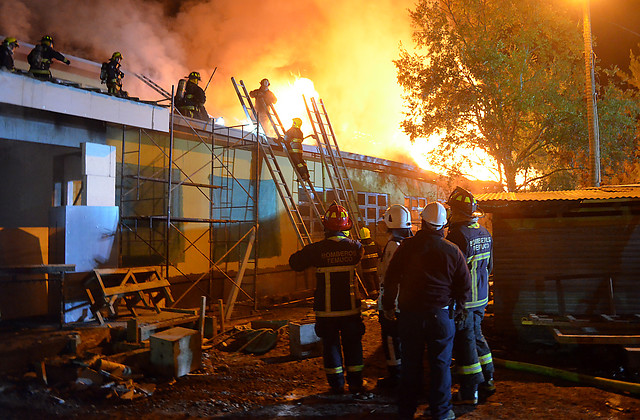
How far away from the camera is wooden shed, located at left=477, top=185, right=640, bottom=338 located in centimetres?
709

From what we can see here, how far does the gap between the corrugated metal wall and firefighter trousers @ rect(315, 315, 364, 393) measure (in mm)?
3697

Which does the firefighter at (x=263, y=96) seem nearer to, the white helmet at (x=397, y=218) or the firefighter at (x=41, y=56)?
the firefighter at (x=41, y=56)

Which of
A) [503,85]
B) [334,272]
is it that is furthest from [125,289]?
[503,85]

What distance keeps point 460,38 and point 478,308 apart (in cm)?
1162

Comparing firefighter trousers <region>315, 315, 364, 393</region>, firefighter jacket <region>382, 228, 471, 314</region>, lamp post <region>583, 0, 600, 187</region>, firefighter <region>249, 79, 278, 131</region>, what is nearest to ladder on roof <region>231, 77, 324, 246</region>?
firefighter <region>249, 79, 278, 131</region>

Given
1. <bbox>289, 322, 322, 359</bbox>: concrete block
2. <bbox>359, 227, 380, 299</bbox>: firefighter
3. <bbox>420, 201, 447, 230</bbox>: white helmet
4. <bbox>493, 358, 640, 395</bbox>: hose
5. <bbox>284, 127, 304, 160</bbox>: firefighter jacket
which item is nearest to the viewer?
<bbox>420, 201, 447, 230</bbox>: white helmet

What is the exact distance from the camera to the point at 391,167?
691 inches

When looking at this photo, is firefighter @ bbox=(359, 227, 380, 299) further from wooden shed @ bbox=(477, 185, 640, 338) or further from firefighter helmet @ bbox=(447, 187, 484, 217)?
firefighter helmet @ bbox=(447, 187, 484, 217)

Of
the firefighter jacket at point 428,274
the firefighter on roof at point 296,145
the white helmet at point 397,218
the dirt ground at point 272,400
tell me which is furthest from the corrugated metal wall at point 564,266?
the firefighter on roof at point 296,145

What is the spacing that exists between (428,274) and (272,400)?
7.72ft

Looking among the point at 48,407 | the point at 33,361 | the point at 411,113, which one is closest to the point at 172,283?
the point at 33,361

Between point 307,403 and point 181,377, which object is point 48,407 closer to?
point 181,377

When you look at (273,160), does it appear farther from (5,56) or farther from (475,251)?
(475,251)

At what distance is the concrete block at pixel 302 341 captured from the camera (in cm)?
652
